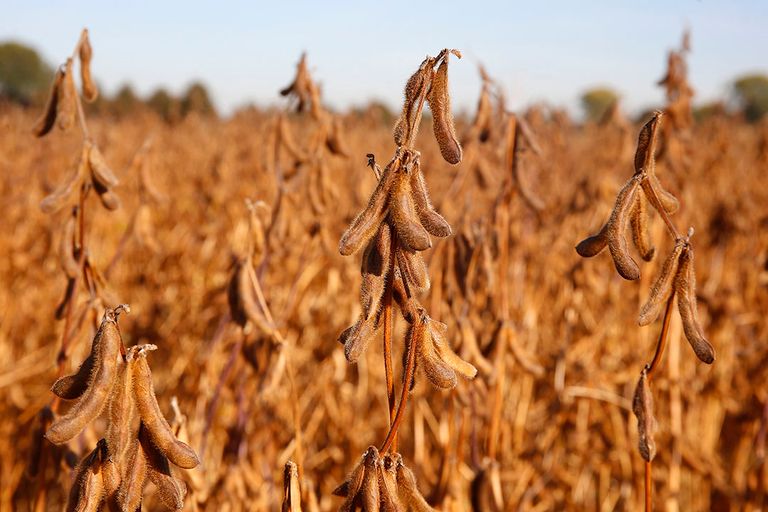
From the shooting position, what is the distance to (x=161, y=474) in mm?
914

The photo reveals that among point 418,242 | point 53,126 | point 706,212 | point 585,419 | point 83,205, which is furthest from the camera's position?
point 706,212

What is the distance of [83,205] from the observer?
5.02ft

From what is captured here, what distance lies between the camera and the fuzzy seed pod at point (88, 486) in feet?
2.90

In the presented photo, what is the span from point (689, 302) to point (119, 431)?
760 millimetres

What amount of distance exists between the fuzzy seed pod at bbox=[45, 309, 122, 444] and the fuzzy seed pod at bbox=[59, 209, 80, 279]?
29.1 inches

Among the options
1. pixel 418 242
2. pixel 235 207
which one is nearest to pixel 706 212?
pixel 235 207

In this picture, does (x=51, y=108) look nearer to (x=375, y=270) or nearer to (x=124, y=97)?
(x=375, y=270)

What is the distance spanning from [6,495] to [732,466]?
2.63 metres

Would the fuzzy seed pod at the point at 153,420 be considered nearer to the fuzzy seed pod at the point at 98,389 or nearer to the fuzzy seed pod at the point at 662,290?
the fuzzy seed pod at the point at 98,389

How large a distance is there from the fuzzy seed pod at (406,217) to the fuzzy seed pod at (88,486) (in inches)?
17.8

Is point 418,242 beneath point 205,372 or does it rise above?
beneath

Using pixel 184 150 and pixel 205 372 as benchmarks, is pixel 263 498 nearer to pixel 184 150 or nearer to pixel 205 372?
pixel 205 372

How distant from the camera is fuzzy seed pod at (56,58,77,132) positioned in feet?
5.22

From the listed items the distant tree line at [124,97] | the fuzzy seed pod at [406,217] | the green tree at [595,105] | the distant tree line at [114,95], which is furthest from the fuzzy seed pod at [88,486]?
the distant tree line at [114,95]
